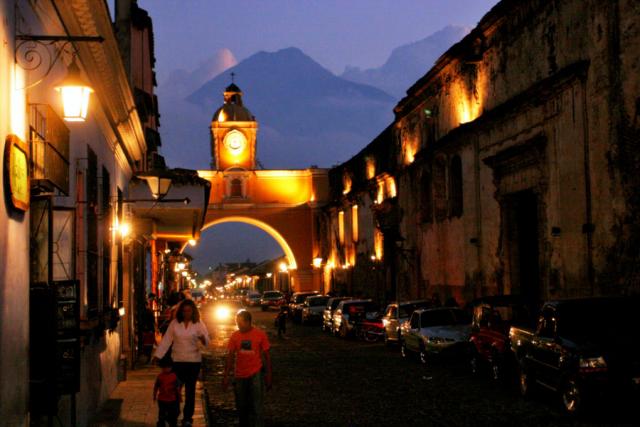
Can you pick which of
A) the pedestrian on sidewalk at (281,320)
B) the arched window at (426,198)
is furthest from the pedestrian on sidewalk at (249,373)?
the arched window at (426,198)

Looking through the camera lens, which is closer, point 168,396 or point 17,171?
point 17,171

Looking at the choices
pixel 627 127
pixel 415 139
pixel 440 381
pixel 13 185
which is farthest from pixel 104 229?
pixel 415 139

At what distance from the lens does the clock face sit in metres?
72.4

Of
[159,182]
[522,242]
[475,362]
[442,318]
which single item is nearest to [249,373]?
[475,362]

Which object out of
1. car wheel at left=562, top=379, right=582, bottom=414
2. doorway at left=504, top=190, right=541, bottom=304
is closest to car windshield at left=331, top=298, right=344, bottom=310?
doorway at left=504, top=190, right=541, bottom=304

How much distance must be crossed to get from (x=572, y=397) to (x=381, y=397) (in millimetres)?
4075

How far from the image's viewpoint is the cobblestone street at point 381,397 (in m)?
13.2

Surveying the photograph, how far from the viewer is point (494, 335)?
58.2 ft

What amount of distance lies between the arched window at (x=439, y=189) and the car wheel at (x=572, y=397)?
20.8 meters

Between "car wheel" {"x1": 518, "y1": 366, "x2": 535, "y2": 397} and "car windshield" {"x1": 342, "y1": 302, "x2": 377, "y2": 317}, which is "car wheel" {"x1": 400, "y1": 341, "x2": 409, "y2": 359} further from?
"car wheel" {"x1": 518, "y1": 366, "x2": 535, "y2": 397}

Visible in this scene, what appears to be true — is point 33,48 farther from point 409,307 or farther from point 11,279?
point 409,307

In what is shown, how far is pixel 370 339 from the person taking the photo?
31797mm

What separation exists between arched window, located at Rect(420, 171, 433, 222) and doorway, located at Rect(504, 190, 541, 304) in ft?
28.9

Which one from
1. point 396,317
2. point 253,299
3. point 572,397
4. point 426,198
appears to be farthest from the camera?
point 253,299
